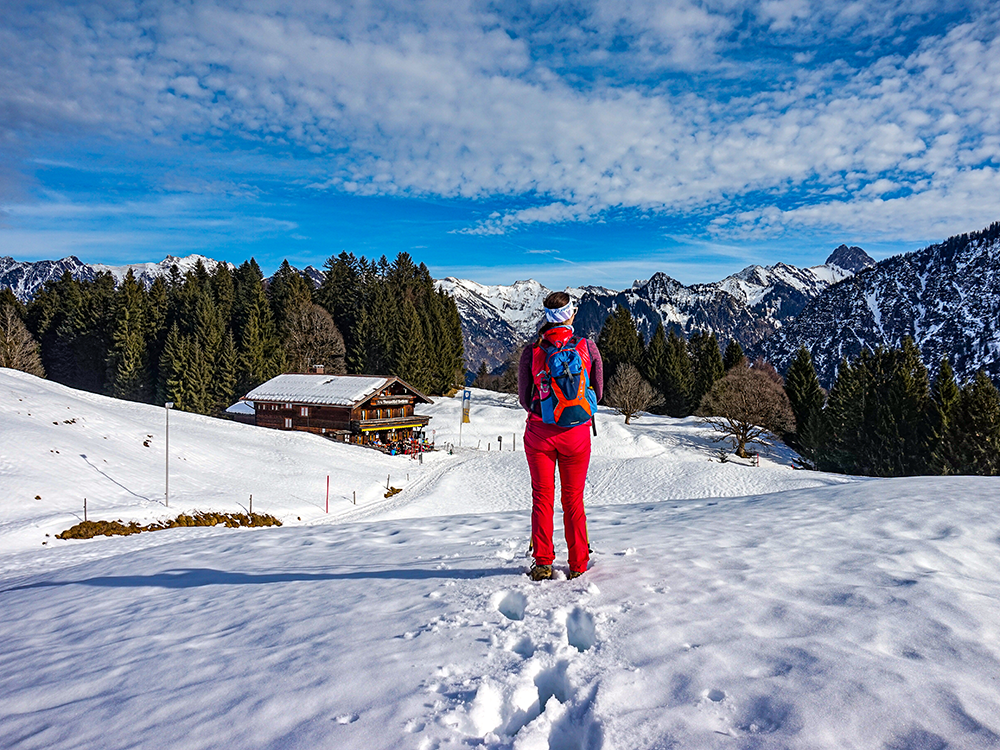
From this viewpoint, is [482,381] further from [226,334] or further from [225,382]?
[225,382]

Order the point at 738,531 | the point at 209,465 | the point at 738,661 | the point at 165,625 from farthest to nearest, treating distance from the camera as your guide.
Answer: the point at 209,465 → the point at 738,531 → the point at 165,625 → the point at 738,661

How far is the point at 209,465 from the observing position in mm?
28609

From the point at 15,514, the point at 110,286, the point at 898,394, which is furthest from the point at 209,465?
the point at 110,286

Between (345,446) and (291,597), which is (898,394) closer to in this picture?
(345,446)

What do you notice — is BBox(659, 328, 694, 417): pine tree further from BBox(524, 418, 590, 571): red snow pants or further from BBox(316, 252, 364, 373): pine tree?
BBox(524, 418, 590, 571): red snow pants

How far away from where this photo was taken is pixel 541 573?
497cm

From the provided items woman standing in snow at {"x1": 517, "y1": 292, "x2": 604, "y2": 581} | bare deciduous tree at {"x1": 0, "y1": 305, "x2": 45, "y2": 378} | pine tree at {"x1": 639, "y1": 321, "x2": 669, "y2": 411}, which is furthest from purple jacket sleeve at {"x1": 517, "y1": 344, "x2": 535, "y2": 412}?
bare deciduous tree at {"x1": 0, "y1": 305, "x2": 45, "y2": 378}

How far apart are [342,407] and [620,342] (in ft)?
168

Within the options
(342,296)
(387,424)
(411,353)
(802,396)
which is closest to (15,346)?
(342,296)

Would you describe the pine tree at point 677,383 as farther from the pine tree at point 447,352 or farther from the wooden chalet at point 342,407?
the wooden chalet at point 342,407

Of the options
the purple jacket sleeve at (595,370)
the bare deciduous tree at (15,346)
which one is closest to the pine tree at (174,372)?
the bare deciduous tree at (15,346)

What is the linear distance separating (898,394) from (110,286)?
9895 cm

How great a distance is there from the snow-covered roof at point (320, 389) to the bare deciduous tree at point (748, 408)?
107ft

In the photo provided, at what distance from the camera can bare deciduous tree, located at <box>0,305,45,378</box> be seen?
187 ft
